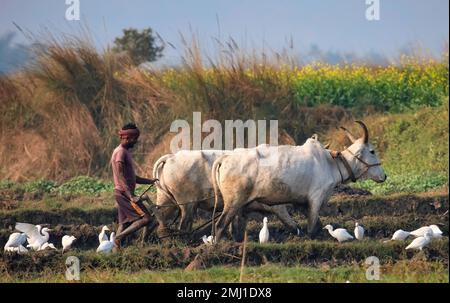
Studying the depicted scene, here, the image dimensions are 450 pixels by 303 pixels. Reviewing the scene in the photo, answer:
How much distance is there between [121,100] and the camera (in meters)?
21.8

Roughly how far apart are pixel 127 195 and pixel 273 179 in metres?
1.81

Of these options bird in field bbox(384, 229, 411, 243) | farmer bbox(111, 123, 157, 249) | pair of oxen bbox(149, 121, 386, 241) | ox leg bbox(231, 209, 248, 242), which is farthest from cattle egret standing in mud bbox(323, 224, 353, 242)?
farmer bbox(111, 123, 157, 249)

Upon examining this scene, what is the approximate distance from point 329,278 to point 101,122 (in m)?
9.99

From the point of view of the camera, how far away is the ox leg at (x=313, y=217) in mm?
14570

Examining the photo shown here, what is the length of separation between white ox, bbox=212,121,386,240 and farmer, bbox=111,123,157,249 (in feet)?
3.38

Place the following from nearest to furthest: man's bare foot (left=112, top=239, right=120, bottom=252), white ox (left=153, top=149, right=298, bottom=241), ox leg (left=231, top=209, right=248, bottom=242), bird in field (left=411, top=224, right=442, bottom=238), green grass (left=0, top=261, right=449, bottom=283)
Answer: green grass (left=0, top=261, right=449, bottom=283) → man's bare foot (left=112, top=239, right=120, bottom=252) → bird in field (left=411, top=224, right=442, bottom=238) → ox leg (left=231, top=209, right=248, bottom=242) → white ox (left=153, top=149, right=298, bottom=241)

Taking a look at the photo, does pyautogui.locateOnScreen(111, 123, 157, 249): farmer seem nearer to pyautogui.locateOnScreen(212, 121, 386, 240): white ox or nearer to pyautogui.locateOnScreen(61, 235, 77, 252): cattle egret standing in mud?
pyautogui.locateOnScreen(61, 235, 77, 252): cattle egret standing in mud

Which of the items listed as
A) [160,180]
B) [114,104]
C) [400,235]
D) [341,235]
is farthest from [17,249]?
[114,104]

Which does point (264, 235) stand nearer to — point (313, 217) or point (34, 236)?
point (313, 217)

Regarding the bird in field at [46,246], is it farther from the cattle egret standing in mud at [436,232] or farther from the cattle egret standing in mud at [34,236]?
the cattle egret standing in mud at [436,232]

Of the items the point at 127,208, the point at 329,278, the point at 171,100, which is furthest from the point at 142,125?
the point at 329,278

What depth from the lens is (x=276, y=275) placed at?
12.4m

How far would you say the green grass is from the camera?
1221 cm
